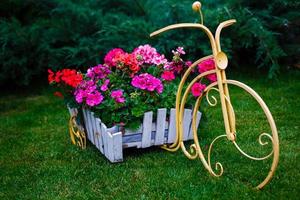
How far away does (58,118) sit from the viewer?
546 centimetres

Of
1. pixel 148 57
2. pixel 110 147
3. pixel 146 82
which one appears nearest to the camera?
pixel 110 147

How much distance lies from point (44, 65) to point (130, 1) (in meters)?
Answer: 1.32

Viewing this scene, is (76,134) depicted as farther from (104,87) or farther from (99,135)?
(104,87)

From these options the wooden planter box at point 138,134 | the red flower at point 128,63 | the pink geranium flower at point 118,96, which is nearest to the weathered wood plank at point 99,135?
the wooden planter box at point 138,134

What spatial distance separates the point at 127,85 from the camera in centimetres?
423

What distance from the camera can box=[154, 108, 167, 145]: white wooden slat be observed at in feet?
13.4

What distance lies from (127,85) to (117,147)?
0.54 metres

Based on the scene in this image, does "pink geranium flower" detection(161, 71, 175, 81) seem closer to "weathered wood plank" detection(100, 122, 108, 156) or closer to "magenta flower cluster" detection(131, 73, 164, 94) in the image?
"magenta flower cluster" detection(131, 73, 164, 94)

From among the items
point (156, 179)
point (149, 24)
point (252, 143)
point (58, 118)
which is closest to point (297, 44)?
point (149, 24)

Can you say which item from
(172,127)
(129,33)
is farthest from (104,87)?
(129,33)

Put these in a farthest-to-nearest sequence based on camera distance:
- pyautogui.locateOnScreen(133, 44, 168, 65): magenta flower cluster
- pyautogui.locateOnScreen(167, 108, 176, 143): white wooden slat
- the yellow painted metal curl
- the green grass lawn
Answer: the yellow painted metal curl < pyautogui.locateOnScreen(133, 44, 168, 65): magenta flower cluster < pyautogui.locateOnScreen(167, 108, 176, 143): white wooden slat < the green grass lawn

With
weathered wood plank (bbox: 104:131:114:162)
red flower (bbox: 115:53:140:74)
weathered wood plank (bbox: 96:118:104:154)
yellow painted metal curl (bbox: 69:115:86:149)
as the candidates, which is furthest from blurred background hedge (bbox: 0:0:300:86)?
weathered wood plank (bbox: 104:131:114:162)

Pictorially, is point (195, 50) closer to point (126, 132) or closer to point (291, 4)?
point (291, 4)

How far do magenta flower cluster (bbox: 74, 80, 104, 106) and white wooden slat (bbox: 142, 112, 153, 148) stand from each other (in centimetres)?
38
